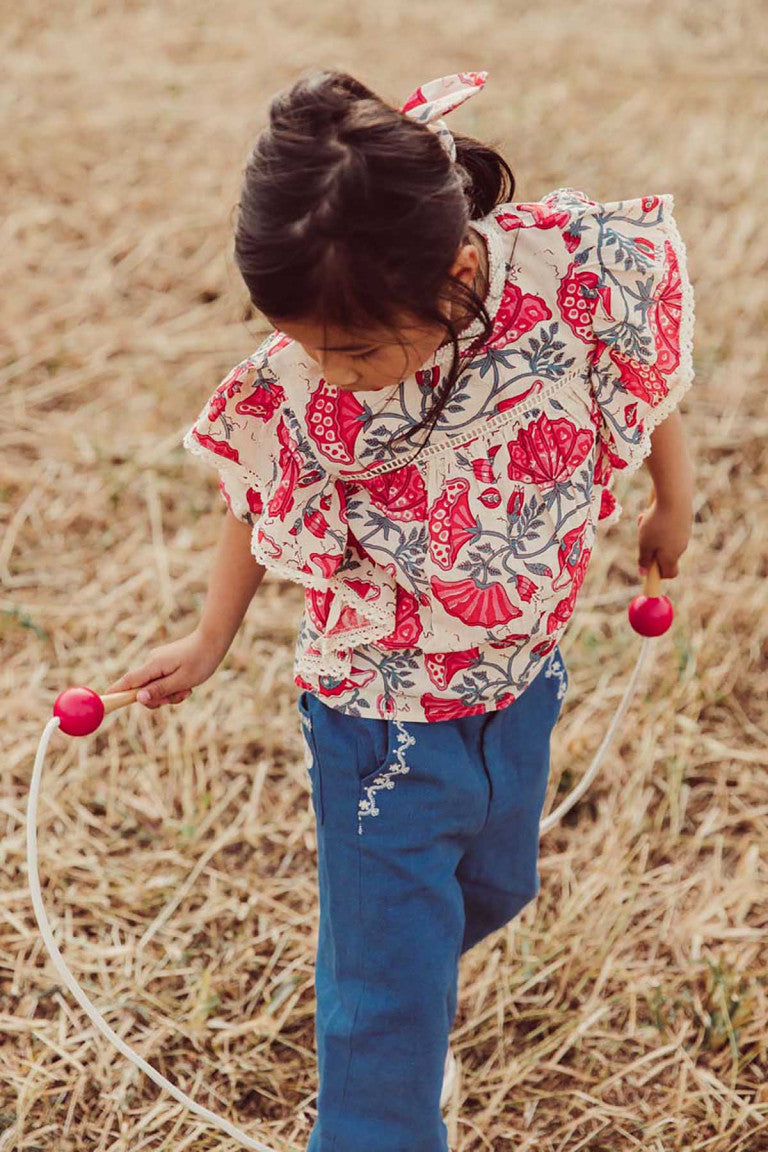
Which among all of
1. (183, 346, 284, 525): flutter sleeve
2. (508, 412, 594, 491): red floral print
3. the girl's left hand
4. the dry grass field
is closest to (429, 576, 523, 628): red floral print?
(508, 412, 594, 491): red floral print

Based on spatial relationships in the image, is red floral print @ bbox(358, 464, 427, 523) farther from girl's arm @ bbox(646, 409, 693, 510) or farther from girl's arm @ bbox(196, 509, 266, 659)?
girl's arm @ bbox(646, 409, 693, 510)

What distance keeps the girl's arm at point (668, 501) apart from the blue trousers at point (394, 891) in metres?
0.27

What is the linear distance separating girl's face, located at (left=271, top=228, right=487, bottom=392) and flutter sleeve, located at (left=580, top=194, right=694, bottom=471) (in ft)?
0.54

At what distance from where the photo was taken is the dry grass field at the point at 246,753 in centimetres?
200

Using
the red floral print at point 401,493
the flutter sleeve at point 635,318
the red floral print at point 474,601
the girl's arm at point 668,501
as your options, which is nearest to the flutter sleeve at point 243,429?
the red floral print at point 401,493

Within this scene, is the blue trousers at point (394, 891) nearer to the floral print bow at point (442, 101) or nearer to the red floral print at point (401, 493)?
the red floral print at point (401, 493)

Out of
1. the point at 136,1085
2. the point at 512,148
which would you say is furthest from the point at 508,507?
the point at 512,148

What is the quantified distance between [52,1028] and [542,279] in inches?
52.4

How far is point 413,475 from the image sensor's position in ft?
4.75

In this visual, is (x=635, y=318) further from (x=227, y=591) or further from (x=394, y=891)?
(x=394, y=891)

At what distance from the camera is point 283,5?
5250mm

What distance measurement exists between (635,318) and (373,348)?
316 mm

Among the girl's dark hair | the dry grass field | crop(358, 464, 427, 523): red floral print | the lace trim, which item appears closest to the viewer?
the girl's dark hair

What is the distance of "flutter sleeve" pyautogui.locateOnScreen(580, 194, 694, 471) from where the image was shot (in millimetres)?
1437
